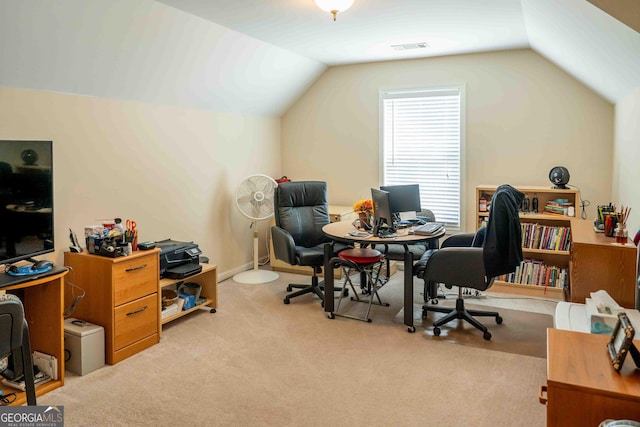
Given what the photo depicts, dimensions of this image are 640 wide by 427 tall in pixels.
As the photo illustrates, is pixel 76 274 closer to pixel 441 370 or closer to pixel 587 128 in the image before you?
pixel 441 370

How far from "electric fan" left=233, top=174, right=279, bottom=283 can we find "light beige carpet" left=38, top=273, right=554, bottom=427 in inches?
49.5

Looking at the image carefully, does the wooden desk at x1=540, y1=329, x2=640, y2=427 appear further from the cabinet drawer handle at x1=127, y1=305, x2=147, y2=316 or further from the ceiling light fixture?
the cabinet drawer handle at x1=127, y1=305, x2=147, y2=316

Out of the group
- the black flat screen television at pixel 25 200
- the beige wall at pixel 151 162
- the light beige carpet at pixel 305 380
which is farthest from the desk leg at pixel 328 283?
the black flat screen television at pixel 25 200

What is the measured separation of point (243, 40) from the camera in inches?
183

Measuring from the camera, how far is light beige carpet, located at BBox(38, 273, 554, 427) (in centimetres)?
281

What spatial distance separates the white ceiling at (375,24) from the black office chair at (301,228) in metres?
1.43

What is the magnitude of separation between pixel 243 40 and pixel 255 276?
2454mm

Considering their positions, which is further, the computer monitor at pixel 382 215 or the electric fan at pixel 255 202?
the electric fan at pixel 255 202

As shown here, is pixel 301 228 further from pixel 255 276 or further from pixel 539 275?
pixel 539 275

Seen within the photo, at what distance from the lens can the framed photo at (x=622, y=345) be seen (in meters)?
1.74

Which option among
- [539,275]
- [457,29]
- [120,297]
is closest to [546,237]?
[539,275]

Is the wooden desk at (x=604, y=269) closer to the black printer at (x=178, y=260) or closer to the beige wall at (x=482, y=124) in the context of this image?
the beige wall at (x=482, y=124)

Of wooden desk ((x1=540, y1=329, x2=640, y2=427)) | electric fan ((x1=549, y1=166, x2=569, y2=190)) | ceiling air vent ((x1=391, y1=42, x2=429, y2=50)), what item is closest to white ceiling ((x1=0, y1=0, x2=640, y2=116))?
ceiling air vent ((x1=391, y1=42, x2=429, y2=50))

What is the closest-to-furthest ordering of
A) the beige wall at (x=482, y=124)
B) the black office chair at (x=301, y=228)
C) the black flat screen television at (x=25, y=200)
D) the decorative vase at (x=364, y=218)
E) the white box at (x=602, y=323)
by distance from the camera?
the white box at (x=602, y=323), the black flat screen television at (x=25, y=200), the decorative vase at (x=364, y=218), the black office chair at (x=301, y=228), the beige wall at (x=482, y=124)
